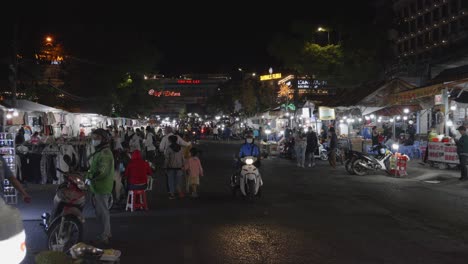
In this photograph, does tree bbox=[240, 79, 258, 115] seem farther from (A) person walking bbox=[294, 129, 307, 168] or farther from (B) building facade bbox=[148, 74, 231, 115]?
(B) building facade bbox=[148, 74, 231, 115]

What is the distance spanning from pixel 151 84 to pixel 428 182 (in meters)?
41.4

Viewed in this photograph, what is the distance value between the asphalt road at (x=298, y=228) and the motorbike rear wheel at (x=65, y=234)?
395 mm

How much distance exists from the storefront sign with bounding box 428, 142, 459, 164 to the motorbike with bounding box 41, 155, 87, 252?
15490 millimetres

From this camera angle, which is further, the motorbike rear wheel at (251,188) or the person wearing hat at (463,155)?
the person wearing hat at (463,155)

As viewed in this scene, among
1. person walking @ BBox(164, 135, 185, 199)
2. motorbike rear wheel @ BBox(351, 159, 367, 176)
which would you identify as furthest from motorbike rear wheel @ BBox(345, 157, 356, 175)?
person walking @ BBox(164, 135, 185, 199)

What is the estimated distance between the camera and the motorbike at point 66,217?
7059 mm

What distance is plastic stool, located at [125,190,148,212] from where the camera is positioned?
11.0 m

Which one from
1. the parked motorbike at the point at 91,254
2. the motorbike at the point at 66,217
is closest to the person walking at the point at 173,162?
the motorbike at the point at 66,217

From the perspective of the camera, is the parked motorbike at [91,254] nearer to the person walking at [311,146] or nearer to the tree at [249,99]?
the person walking at [311,146]

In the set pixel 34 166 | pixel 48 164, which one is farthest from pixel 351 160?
pixel 34 166

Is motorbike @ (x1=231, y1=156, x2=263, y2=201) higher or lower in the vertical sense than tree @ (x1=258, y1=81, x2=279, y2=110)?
lower

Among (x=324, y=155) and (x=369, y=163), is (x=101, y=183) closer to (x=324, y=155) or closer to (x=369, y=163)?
(x=369, y=163)

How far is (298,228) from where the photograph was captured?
356 inches

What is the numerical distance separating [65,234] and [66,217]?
302 mm
